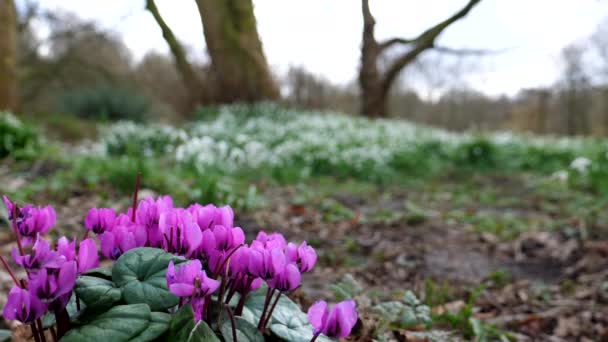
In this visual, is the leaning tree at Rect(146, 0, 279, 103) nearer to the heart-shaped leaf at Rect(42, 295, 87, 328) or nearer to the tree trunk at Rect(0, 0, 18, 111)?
the tree trunk at Rect(0, 0, 18, 111)

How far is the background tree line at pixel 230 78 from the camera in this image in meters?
4.95

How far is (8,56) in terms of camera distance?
892 cm

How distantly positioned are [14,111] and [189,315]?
33.1 feet

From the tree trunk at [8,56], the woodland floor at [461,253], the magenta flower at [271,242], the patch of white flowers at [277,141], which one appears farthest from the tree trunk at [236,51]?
the tree trunk at [8,56]

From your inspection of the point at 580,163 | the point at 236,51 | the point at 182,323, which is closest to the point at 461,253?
the point at 580,163

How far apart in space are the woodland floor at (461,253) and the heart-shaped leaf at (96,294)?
0.72 metres

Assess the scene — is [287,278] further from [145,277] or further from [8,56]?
[8,56]

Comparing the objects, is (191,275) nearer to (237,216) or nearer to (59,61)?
(237,216)

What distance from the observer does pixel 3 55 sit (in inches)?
348

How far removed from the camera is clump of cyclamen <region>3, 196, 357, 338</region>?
85 cm

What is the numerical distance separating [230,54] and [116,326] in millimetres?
8591

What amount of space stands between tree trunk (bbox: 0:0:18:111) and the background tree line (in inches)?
0.7

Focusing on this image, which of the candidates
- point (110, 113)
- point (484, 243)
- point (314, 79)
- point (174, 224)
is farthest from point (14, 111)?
point (174, 224)

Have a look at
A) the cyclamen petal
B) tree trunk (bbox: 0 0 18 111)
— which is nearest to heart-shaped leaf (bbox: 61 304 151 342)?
the cyclamen petal
